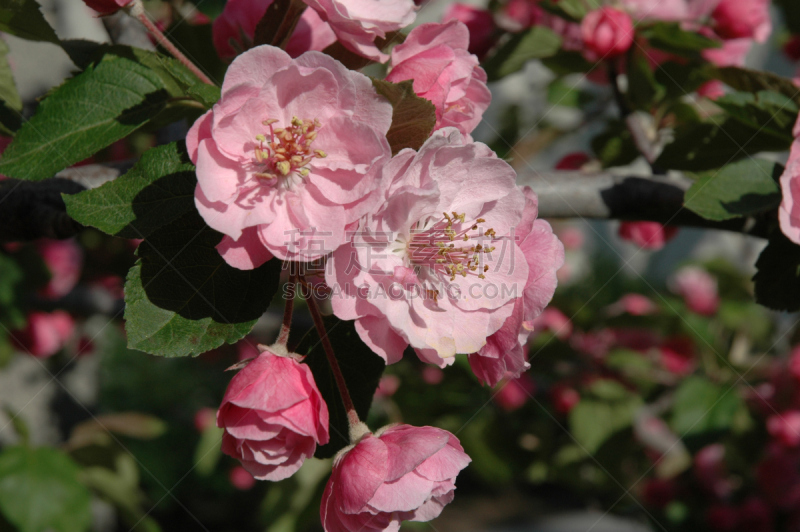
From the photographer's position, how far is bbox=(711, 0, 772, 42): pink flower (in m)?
1.19

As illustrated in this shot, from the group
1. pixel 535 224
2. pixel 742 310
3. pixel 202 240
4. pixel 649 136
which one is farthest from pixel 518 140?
pixel 202 240

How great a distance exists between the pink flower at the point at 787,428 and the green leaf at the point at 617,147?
117 centimetres

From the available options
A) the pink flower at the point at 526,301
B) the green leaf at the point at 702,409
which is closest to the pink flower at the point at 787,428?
the green leaf at the point at 702,409

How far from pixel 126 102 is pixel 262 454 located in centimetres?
42

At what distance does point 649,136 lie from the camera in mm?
1159

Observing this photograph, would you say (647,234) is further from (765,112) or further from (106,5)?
(106,5)

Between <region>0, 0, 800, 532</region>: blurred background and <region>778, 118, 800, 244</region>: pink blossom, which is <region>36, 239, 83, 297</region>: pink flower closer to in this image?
<region>0, 0, 800, 532</region>: blurred background

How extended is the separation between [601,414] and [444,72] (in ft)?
5.05

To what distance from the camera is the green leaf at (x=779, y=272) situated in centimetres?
79

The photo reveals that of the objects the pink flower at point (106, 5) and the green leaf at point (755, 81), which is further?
the green leaf at point (755, 81)

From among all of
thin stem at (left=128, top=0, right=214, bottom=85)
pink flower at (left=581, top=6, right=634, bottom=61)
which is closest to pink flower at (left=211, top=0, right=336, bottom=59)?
thin stem at (left=128, top=0, right=214, bottom=85)

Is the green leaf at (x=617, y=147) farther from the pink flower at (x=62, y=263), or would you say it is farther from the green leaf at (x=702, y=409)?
the pink flower at (x=62, y=263)

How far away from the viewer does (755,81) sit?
942 mm

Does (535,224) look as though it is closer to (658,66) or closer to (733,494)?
(658,66)
